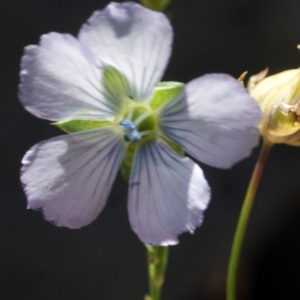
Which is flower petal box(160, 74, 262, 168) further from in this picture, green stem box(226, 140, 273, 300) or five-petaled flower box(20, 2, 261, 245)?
A: green stem box(226, 140, 273, 300)

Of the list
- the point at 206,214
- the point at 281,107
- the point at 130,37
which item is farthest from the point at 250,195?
the point at 206,214

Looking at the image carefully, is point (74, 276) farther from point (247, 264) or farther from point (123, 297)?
point (247, 264)

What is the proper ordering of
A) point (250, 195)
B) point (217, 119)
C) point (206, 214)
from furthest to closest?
point (206, 214) → point (250, 195) → point (217, 119)

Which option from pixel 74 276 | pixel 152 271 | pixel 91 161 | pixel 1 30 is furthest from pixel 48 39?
pixel 74 276

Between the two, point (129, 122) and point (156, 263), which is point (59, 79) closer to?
point (129, 122)

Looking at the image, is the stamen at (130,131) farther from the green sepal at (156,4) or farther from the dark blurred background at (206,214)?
the dark blurred background at (206,214)

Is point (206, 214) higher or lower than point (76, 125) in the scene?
lower

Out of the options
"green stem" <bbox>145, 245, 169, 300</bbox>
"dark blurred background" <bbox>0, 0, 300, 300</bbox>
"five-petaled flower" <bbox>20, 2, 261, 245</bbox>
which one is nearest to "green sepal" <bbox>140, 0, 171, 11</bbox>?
"five-petaled flower" <bbox>20, 2, 261, 245</bbox>
